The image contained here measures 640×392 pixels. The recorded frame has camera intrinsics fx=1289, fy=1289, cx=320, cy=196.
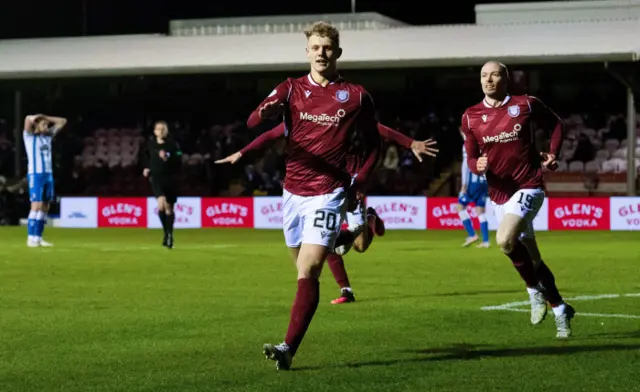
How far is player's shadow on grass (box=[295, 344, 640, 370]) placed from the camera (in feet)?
29.0

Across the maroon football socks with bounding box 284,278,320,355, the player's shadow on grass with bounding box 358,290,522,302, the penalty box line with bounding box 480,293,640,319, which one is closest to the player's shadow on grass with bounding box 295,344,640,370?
the maroon football socks with bounding box 284,278,320,355

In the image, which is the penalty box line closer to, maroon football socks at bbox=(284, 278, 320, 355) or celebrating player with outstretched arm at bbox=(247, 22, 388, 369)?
celebrating player with outstretched arm at bbox=(247, 22, 388, 369)

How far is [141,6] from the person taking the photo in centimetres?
4834

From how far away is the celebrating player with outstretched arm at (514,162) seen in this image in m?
10.6

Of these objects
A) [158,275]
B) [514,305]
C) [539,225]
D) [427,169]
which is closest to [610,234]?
[539,225]

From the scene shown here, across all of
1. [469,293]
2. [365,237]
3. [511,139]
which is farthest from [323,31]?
[469,293]

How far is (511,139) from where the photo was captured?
10.7 metres

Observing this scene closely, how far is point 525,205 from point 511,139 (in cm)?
56

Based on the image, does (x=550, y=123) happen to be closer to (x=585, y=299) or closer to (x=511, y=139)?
(x=511, y=139)

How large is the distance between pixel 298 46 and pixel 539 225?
9596 millimetres

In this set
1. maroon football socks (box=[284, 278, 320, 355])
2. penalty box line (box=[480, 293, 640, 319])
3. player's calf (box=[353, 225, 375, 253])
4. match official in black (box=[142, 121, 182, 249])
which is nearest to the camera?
maroon football socks (box=[284, 278, 320, 355])

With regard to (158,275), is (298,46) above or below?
above

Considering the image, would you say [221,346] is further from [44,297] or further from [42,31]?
[42,31]

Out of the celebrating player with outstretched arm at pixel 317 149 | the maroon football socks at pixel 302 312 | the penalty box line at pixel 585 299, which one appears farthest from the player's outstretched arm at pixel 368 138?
the penalty box line at pixel 585 299
